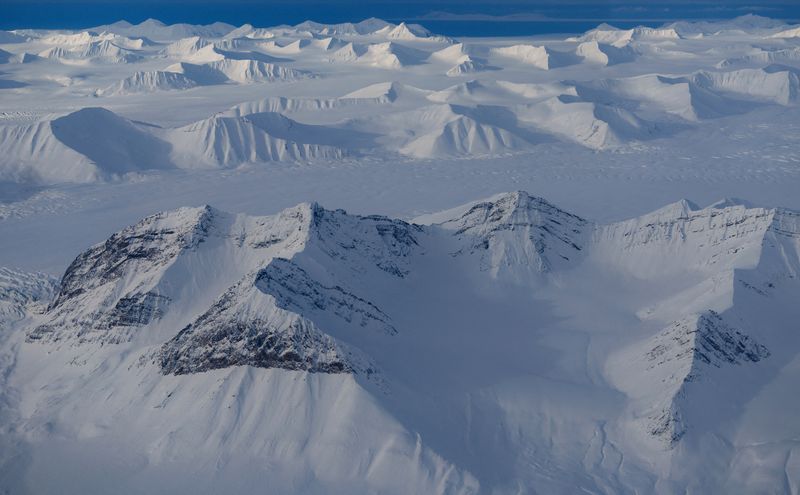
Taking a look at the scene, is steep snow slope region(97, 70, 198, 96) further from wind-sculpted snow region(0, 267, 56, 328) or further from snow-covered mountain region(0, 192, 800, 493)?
snow-covered mountain region(0, 192, 800, 493)

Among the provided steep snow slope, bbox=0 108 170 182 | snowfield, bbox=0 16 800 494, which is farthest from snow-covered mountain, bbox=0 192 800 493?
steep snow slope, bbox=0 108 170 182

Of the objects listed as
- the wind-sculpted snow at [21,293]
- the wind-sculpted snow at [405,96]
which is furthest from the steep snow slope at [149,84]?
the wind-sculpted snow at [21,293]

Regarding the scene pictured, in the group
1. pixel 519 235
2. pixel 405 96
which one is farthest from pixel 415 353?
pixel 405 96

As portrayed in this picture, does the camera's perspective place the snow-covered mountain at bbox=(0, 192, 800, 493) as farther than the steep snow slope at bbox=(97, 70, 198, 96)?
No

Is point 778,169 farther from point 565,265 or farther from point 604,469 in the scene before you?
point 604,469

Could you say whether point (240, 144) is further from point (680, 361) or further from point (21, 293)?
point (680, 361)

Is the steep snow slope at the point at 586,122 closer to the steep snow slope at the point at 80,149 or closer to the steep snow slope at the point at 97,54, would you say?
the steep snow slope at the point at 80,149

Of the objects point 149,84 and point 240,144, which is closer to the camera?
point 240,144

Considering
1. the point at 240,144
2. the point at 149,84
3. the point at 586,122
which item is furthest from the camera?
the point at 149,84

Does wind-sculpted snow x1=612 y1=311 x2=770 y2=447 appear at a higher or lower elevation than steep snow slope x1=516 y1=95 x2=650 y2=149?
higher
